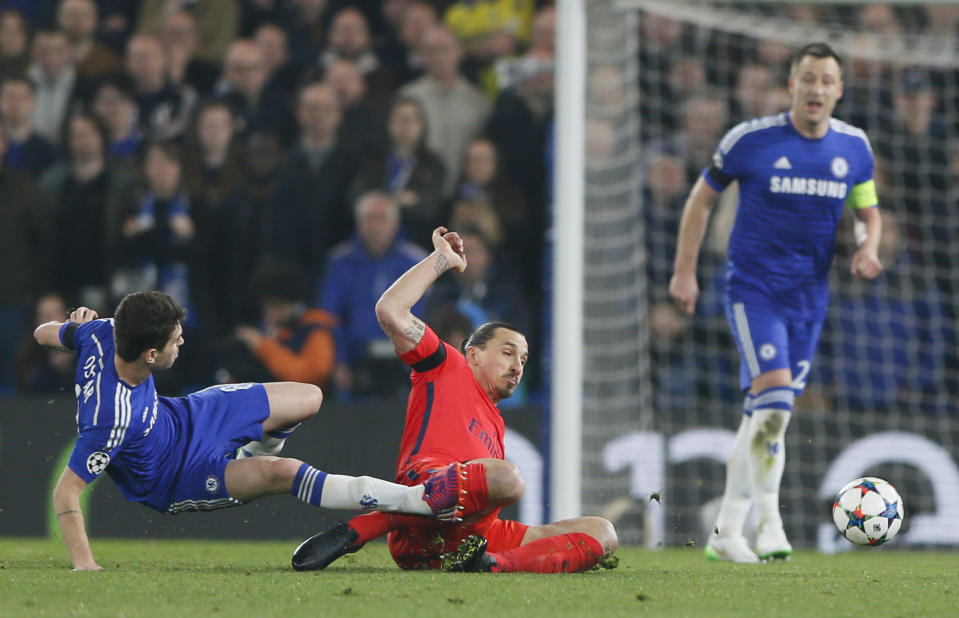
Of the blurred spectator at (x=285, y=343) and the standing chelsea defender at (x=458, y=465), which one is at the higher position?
the blurred spectator at (x=285, y=343)

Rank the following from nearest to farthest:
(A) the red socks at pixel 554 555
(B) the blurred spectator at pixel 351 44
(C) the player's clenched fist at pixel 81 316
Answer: (A) the red socks at pixel 554 555, (C) the player's clenched fist at pixel 81 316, (B) the blurred spectator at pixel 351 44

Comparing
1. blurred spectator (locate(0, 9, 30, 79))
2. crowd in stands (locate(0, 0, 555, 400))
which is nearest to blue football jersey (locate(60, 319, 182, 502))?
crowd in stands (locate(0, 0, 555, 400))

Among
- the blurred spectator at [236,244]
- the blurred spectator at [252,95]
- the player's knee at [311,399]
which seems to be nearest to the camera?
the player's knee at [311,399]

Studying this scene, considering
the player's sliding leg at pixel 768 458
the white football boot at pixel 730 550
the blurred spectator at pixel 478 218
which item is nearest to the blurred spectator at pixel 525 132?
the blurred spectator at pixel 478 218

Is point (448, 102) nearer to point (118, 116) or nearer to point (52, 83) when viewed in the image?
point (118, 116)

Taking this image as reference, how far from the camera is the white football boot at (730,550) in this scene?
19.4ft

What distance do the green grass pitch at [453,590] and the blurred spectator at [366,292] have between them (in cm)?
Result: 333

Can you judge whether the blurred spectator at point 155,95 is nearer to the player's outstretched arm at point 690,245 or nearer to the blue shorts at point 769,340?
the player's outstretched arm at point 690,245

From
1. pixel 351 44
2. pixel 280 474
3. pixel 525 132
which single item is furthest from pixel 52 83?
pixel 280 474

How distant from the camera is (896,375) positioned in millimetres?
8609

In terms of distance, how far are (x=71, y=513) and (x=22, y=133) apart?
20.4 ft

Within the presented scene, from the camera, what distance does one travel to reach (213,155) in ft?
32.9

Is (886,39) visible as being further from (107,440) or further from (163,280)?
(107,440)

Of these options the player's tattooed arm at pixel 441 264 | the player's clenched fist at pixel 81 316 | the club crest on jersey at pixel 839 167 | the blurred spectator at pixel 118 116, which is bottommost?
the player's clenched fist at pixel 81 316
